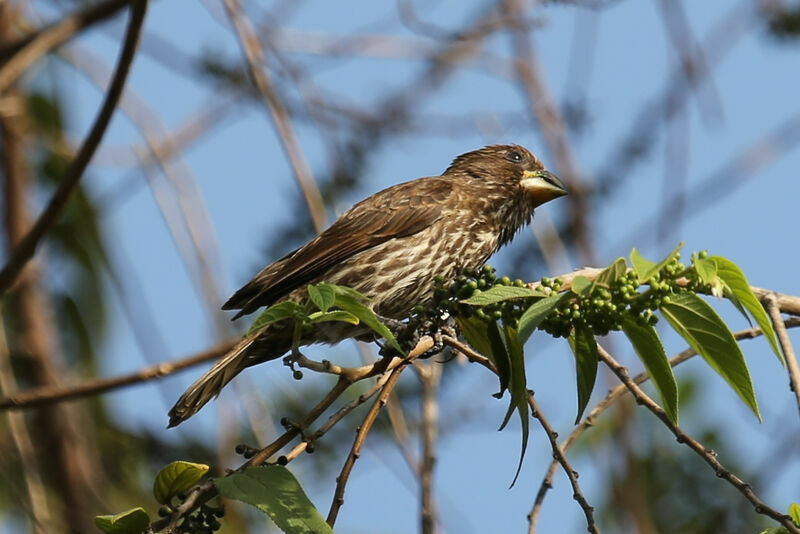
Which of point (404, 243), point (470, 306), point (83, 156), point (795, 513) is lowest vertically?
point (795, 513)

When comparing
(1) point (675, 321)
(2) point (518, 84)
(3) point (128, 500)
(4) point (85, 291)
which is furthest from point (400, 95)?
(1) point (675, 321)

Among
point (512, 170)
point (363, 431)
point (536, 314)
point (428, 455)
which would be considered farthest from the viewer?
point (512, 170)

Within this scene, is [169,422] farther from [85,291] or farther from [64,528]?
[85,291]

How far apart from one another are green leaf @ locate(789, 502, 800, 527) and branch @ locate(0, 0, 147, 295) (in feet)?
6.90

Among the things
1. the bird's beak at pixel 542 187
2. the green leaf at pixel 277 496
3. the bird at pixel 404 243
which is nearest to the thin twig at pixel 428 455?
the bird at pixel 404 243

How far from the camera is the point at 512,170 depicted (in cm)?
471

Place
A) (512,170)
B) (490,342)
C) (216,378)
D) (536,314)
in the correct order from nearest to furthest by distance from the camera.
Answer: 1. (536,314)
2. (490,342)
3. (216,378)
4. (512,170)

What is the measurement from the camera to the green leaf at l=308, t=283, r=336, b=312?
7.22 ft

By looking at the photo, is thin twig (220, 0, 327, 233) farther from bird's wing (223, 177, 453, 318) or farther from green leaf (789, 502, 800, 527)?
green leaf (789, 502, 800, 527)

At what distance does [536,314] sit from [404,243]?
2098 mm

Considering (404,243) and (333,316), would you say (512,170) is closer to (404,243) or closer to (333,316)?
(404,243)

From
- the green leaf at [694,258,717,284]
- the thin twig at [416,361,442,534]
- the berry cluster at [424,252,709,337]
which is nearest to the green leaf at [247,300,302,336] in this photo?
the berry cluster at [424,252,709,337]

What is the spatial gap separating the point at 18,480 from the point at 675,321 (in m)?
3.86

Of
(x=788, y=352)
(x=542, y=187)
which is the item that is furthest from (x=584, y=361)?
(x=542, y=187)
